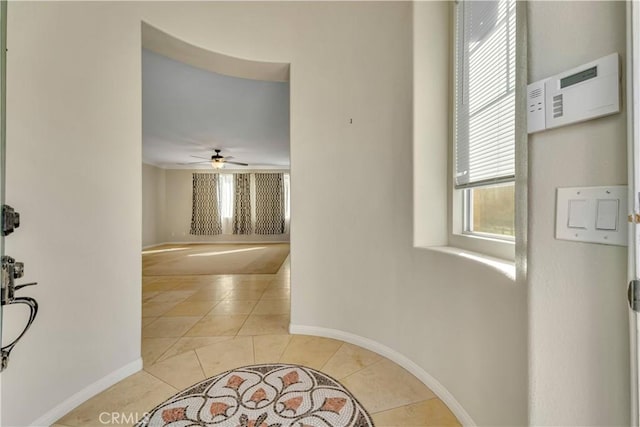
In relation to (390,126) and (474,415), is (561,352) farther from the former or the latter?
(390,126)

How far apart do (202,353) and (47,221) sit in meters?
1.23

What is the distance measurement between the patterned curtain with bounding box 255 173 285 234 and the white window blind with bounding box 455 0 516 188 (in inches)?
282

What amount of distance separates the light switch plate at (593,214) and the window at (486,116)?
0.55 metres

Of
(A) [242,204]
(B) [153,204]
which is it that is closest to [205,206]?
(A) [242,204]

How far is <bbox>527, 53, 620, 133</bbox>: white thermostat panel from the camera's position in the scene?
0.54 m

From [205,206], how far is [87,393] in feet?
24.3

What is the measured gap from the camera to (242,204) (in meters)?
8.28

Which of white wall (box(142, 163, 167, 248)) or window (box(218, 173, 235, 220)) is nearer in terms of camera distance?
white wall (box(142, 163, 167, 248))

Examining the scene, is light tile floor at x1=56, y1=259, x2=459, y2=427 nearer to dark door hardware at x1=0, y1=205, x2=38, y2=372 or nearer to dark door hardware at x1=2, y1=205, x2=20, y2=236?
dark door hardware at x1=0, y1=205, x2=38, y2=372

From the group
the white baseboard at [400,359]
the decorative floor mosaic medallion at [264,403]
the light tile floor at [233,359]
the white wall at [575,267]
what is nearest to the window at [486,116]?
the white wall at [575,267]

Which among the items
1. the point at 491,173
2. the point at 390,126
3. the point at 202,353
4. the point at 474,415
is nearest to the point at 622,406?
the point at 474,415

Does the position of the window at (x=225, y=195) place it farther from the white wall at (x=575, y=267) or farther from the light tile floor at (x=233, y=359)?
the white wall at (x=575, y=267)

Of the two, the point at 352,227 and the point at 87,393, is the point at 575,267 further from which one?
the point at 87,393

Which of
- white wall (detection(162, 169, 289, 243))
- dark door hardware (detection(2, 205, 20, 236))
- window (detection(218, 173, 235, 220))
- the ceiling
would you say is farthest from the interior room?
white wall (detection(162, 169, 289, 243))
